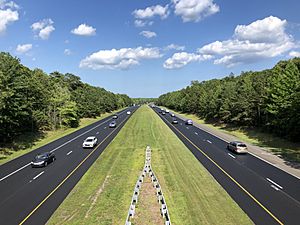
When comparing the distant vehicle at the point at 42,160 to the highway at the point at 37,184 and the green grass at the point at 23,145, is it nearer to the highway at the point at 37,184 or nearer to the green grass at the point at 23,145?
the highway at the point at 37,184

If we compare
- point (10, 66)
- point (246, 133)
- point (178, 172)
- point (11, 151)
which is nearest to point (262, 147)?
point (246, 133)

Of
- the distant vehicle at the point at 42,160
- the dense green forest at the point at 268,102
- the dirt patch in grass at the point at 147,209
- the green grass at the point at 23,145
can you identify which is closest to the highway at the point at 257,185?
the dirt patch in grass at the point at 147,209

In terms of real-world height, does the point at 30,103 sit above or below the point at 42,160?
above

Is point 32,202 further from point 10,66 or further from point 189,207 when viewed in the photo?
point 10,66

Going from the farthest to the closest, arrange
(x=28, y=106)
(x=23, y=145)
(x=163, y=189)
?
(x=28, y=106) < (x=23, y=145) < (x=163, y=189)

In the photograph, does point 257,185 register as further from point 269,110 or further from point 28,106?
point 28,106

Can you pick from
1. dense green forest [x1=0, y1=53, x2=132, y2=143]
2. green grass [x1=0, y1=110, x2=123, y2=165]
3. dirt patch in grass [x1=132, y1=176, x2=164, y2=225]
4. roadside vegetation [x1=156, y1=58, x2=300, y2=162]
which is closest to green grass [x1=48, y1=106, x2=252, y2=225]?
dirt patch in grass [x1=132, y1=176, x2=164, y2=225]

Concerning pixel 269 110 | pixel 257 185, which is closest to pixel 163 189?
pixel 257 185
